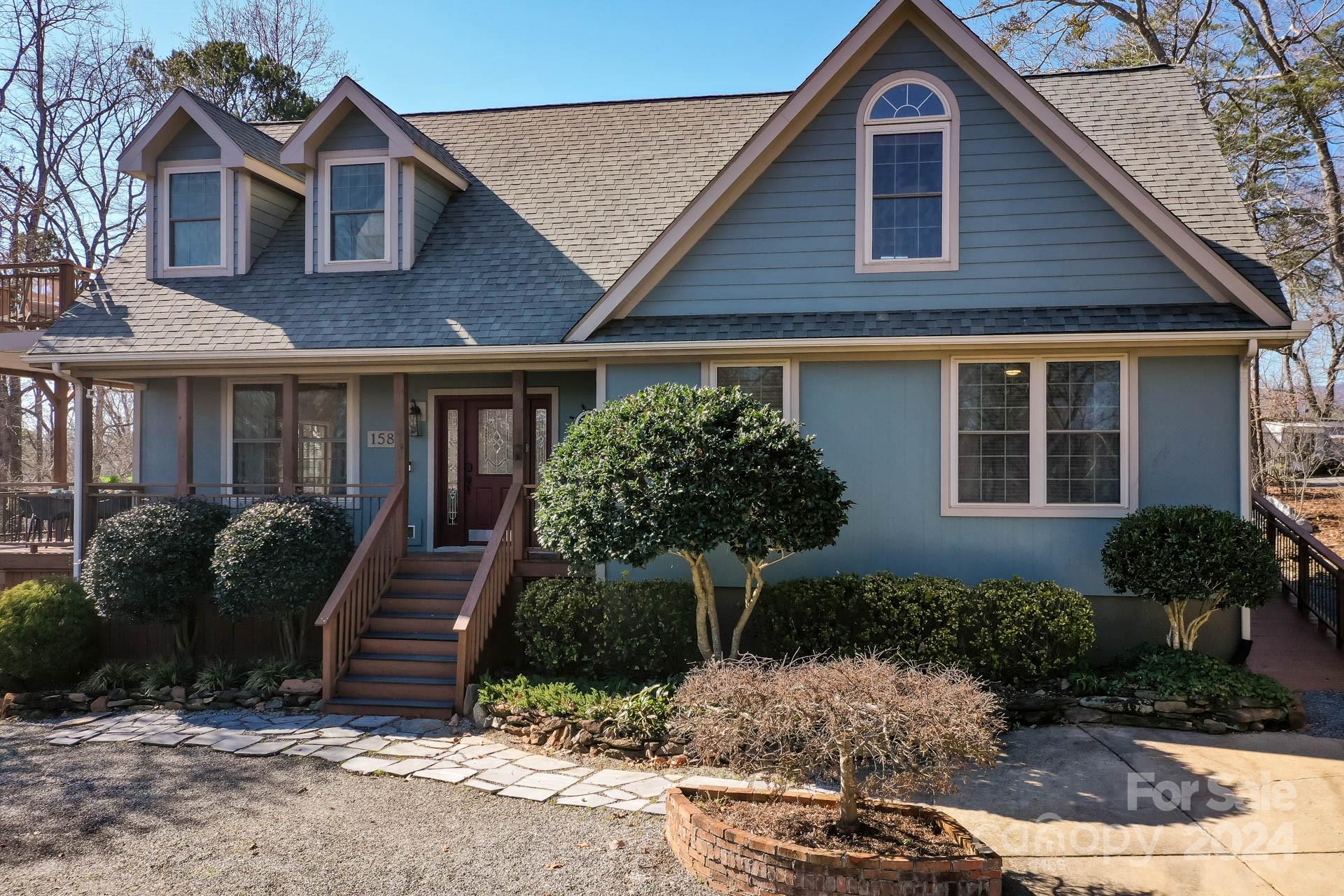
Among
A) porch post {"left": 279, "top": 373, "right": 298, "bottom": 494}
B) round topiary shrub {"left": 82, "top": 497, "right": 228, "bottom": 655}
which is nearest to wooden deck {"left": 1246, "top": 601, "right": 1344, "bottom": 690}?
porch post {"left": 279, "top": 373, "right": 298, "bottom": 494}

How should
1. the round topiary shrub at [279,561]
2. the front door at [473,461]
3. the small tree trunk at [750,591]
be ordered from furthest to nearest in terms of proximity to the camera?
1. the front door at [473,461]
2. the round topiary shrub at [279,561]
3. the small tree trunk at [750,591]

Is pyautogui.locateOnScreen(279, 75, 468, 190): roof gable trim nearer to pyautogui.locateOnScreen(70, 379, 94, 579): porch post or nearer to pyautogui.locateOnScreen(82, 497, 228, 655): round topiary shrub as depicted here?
pyautogui.locateOnScreen(70, 379, 94, 579): porch post

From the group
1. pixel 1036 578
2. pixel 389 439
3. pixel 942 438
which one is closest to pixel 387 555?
pixel 389 439

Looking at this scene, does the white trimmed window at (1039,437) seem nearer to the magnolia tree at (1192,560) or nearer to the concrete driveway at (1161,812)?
the magnolia tree at (1192,560)

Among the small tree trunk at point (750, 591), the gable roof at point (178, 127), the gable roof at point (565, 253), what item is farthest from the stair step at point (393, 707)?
the gable roof at point (178, 127)

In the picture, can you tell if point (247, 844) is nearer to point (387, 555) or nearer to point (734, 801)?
point (734, 801)

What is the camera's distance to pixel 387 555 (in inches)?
392

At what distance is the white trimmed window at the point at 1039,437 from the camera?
8828 mm

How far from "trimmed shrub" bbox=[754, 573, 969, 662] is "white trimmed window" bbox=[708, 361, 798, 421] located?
1897 mm

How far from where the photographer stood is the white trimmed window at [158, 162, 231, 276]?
11883 millimetres

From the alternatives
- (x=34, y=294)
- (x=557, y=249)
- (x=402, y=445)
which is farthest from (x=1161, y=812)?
(x=34, y=294)

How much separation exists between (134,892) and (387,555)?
5.21 metres

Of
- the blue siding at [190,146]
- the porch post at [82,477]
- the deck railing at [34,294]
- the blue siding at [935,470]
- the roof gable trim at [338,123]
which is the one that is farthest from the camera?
the deck railing at [34,294]

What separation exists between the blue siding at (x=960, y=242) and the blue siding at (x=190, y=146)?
659 cm
